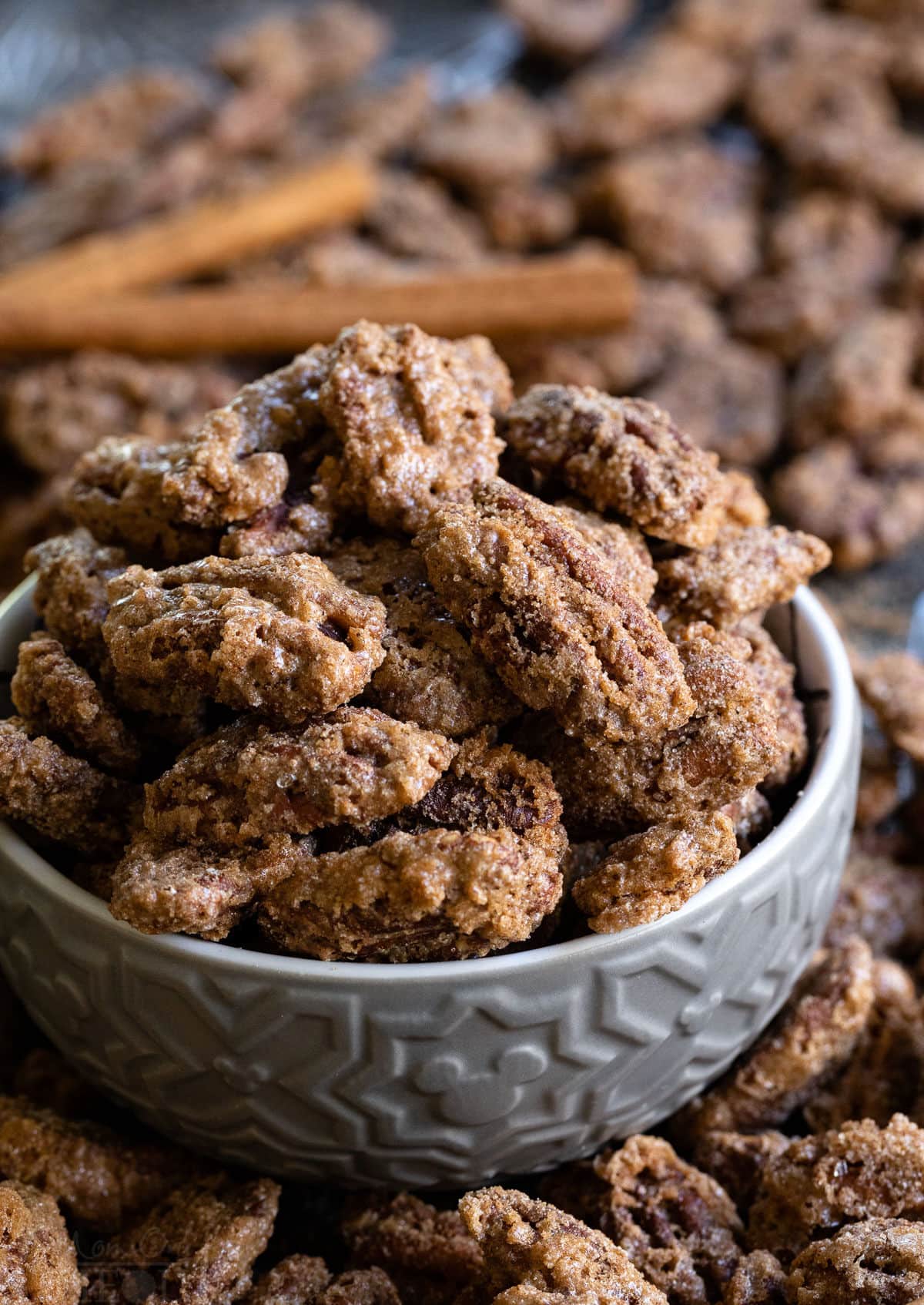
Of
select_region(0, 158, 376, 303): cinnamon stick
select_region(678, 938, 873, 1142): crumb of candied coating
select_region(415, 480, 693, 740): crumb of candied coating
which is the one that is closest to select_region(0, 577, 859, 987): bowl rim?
select_region(415, 480, 693, 740): crumb of candied coating

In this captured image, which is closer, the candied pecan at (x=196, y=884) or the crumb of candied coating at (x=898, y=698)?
the candied pecan at (x=196, y=884)

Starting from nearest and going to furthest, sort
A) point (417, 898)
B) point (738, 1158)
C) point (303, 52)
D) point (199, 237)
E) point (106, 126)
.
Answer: point (417, 898)
point (738, 1158)
point (199, 237)
point (106, 126)
point (303, 52)

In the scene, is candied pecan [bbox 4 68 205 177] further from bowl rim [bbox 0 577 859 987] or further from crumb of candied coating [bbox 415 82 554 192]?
bowl rim [bbox 0 577 859 987]

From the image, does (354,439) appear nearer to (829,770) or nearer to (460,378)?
(460,378)

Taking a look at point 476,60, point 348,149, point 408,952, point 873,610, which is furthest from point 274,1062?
point 476,60

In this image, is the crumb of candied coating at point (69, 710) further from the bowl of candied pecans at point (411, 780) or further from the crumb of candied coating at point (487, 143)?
the crumb of candied coating at point (487, 143)

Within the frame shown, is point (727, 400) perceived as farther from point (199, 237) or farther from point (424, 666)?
point (424, 666)

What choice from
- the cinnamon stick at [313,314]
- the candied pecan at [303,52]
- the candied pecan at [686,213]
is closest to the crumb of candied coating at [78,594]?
the cinnamon stick at [313,314]

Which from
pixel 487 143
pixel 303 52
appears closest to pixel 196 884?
pixel 487 143
